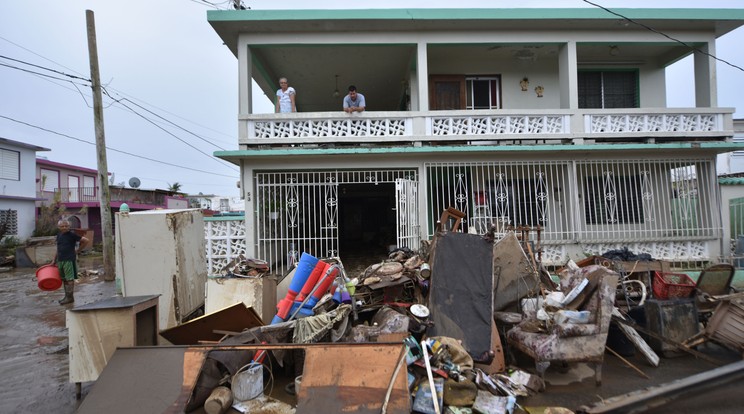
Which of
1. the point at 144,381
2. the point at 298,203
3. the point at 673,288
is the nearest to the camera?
the point at 144,381

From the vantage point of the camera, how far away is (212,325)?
13.4 feet

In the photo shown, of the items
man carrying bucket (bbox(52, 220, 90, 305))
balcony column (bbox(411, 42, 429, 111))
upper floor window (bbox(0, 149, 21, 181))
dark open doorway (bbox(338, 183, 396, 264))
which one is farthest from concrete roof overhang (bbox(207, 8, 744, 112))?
upper floor window (bbox(0, 149, 21, 181))

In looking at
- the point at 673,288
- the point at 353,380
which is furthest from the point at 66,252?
the point at 673,288

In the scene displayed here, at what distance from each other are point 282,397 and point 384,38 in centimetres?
749

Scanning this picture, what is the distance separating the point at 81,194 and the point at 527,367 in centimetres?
3118

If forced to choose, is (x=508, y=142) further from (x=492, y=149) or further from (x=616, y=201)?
(x=616, y=201)

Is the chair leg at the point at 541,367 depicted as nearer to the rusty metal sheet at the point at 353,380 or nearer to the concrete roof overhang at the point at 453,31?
Result: the rusty metal sheet at the point at 353,380

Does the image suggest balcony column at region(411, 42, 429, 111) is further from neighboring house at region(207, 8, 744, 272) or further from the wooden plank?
the wooden plank

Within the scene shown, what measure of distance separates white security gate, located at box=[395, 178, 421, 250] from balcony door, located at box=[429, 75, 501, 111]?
293cm

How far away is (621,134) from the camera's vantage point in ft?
27.1

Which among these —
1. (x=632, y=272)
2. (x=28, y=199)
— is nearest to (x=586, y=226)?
(x=632, y=272)

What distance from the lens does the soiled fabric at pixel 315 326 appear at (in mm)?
3826

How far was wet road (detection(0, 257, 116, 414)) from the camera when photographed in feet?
11.9

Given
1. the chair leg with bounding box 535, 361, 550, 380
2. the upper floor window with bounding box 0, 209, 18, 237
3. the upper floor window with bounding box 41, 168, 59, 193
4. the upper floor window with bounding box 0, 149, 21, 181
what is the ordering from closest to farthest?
the chair leg with bounding box 535, 361, 550, 380 → the upper floor window with bounding box 0, 209, 18, 237 → the upper floor window with bounding box 0, 149, 21, 181 → the upper floor window with bounding box 41, 168, 59, 193
